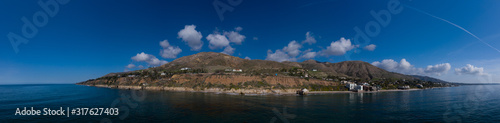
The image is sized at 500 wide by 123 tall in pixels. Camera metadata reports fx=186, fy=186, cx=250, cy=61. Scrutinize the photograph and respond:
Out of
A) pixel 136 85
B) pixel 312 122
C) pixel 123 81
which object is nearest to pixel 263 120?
pixel 312 122

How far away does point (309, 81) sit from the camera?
11794cm

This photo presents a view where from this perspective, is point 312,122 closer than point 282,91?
Yes

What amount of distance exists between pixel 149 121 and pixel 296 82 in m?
92.4

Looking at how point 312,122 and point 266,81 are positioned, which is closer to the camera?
point 312,122

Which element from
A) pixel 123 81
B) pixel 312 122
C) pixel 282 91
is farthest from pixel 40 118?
pixel 123 81

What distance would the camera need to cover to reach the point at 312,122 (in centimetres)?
2975

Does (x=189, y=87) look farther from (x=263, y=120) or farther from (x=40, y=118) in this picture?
(x=263, y=120)

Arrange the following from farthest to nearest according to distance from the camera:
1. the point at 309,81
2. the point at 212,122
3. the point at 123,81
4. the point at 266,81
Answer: the point at 123,81
the point at 309,81
the point at 266,81
the point at 212,122

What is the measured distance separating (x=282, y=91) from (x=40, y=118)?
85916 millimetres

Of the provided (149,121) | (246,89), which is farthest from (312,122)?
(246,89)

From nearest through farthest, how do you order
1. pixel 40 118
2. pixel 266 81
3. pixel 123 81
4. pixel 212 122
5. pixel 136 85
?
1. pixel 212 122
2. pixel 40 118
3. pixel 266 81
4. pixel 136 85
5. pixel 123 81

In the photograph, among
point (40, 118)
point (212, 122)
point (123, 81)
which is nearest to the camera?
point (212, 122)

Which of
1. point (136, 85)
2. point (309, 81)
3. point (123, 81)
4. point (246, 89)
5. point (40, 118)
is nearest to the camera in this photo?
point (40, 118)

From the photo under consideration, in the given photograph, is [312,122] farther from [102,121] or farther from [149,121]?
[102,121]
